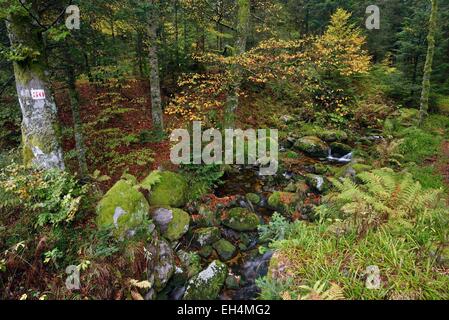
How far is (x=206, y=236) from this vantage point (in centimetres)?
623

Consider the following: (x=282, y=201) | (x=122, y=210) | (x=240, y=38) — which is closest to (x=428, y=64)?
(x=240, y=38)

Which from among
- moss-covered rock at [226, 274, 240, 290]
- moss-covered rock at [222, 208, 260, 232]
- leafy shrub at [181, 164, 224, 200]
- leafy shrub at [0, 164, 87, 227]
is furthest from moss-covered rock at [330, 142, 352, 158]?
leafy shrub at [0, 164, 87, 227]

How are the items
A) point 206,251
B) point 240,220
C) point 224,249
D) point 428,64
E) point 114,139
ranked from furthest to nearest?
point 428,64, point 114,139, point 240,220, point 224,249, point 206,251

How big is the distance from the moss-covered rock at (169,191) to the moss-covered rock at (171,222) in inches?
13.4

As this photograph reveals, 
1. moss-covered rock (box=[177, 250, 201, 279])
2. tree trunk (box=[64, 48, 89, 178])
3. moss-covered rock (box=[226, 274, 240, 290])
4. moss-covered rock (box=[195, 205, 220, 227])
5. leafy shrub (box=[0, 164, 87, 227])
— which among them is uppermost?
tree trunk (box=[64, 48, 89, 178])

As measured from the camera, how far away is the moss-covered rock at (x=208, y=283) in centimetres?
509

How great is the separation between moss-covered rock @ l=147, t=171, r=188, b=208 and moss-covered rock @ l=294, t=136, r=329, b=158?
19.9ft

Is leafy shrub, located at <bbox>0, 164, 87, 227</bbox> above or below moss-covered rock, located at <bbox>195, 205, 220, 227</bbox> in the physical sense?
above

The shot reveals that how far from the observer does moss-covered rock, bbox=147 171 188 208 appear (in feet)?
21.9

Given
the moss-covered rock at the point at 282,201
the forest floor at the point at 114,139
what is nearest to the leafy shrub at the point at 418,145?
the moss-covered rock at the point at 282,201

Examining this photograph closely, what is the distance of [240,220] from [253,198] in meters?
1.28

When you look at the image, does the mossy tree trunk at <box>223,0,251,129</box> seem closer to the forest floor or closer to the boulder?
the forest floor

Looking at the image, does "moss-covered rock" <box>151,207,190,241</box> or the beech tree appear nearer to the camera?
the beech tree

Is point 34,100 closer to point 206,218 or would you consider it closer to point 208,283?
point 206,218
